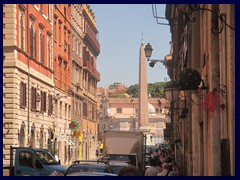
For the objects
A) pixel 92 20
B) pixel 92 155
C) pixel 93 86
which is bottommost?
pixel 92 155

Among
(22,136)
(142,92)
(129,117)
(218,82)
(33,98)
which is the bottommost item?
(22,136)

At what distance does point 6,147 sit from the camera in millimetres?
39625

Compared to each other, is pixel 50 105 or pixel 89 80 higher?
pixel 89 80

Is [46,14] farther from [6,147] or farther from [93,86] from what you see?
[93,86]

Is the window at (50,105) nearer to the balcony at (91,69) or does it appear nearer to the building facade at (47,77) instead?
the building facade at (47,77)

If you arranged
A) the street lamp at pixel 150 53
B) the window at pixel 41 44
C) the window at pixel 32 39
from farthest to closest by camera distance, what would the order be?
the window at pixel 41 44, the window at pixel 32 39, the street lamp at pixel 150 53

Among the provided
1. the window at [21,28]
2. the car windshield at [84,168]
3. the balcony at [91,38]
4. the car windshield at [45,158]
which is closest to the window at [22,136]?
the window at [21,28]

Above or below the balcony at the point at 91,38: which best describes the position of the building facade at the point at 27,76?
below

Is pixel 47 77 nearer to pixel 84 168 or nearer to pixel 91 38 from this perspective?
pixel 91 38

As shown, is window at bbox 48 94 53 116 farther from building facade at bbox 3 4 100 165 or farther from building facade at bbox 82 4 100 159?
building facade at bbox 82 4 100 159

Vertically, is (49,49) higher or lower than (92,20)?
lower

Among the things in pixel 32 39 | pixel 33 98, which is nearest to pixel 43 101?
pixel 33 98
